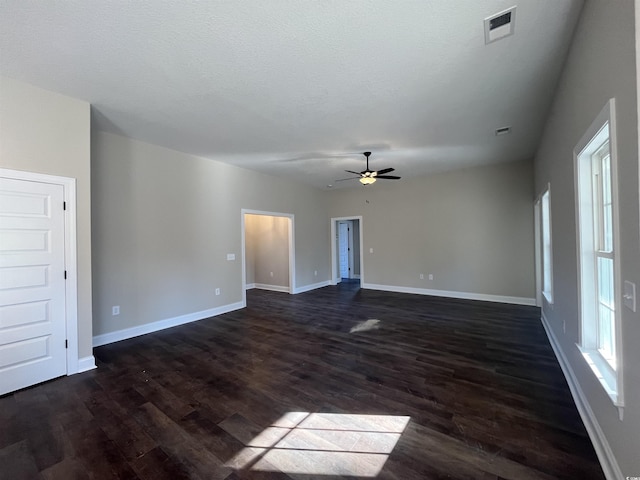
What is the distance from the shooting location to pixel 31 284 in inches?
103

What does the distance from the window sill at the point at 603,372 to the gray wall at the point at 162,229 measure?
194 inches

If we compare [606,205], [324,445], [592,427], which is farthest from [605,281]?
[324,445]

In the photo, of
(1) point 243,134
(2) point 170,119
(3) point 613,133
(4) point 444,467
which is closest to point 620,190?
(3) point 613,133

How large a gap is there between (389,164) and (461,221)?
7.34 feet

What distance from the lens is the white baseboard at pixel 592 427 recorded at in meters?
1.48

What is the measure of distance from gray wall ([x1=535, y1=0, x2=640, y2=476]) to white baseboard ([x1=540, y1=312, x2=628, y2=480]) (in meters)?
0.05

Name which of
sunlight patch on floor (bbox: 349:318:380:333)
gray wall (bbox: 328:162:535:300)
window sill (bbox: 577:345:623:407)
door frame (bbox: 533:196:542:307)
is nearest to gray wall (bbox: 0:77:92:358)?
sunlight patch on floor (bbox: 349:318:380:333)

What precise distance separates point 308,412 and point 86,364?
255cm

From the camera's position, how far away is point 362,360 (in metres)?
3.09

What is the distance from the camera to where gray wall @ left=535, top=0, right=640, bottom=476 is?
1203mm

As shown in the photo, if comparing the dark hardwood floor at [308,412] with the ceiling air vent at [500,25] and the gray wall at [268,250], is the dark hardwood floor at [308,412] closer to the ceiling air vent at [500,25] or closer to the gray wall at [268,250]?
the ceiling air vent at [500,25]

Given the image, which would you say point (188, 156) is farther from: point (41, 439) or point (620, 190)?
point (620, 190)

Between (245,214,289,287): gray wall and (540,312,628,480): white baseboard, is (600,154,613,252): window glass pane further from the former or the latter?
(245,214,289,287): gray wall

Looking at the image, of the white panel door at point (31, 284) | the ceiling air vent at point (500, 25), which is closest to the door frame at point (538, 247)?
the ceiling air vent at point (500, 25)
